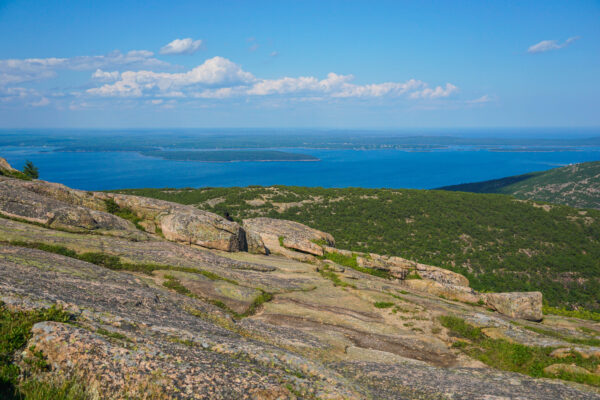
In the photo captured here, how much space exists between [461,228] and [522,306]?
39.6 m

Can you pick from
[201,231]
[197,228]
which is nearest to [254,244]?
[201,231]

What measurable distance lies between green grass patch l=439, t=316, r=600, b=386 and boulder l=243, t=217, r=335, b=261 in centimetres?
1342

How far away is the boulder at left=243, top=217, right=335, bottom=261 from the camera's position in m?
27.4

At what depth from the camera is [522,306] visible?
21.1 metres

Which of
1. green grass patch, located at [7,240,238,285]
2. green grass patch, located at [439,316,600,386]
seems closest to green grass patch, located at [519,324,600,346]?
green grass patch, located at [439,316,600,386]

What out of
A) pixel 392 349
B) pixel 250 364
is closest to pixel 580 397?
pixel 392 349

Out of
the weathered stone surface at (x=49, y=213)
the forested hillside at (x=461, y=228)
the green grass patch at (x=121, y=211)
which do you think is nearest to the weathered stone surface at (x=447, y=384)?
the weathered stone surface at (x=49, y=213)

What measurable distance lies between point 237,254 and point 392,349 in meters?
12.7

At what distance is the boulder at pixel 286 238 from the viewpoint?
27.4 metres

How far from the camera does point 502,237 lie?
5572 cm

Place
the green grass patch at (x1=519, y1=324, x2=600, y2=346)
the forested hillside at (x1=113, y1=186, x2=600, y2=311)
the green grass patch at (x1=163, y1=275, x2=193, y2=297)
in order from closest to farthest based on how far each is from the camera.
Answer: the green grass patch at (x1=163, y1=275, x2=193, y2=297) < the green grass patch at (x1=519, y1=324, x2=600, y2=346) < the forested hillside at (x1=113, y1=186, x2=600, y2=311)

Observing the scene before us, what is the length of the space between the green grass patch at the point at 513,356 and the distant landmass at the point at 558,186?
145 meters

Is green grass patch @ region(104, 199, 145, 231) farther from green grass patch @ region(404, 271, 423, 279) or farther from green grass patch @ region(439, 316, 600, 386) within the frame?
green grass patch @ region(439, 316, 600, 386)

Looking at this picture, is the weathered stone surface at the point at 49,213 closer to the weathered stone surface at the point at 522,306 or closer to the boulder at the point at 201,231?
the boulder at the point at 201,231
